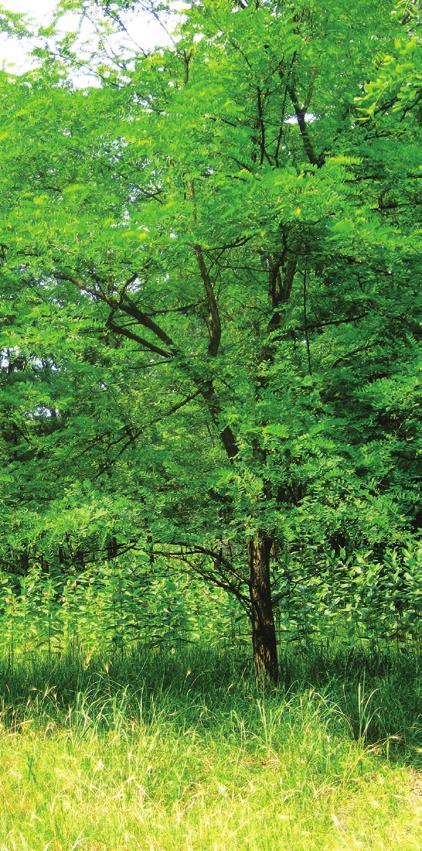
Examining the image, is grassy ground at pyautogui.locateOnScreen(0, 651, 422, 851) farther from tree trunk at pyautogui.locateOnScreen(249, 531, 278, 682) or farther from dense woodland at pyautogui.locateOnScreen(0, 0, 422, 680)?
dense woodland at pyautogui.locateOnScreen(0, 0, 422, 680)

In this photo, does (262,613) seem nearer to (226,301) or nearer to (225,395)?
(225,395)

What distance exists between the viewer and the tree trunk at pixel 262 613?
205 inches

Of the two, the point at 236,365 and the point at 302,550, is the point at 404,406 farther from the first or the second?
the point at 302,550

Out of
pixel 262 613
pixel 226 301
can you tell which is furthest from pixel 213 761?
pixel 226 301

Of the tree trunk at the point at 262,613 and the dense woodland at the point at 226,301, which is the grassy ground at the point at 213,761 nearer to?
the tree trunk at the point at 262,613

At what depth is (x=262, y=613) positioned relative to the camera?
5.26m

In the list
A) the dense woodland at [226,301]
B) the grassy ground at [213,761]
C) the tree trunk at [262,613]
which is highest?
the dense woodland at [226,301]

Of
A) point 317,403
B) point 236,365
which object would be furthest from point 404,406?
point 236,365

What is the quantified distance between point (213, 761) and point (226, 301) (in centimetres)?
411

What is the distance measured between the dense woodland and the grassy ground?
433mm

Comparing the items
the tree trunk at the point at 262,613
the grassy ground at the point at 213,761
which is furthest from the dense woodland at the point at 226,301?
the grassy ground at the point at 213,761

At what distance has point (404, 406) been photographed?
12.7ft

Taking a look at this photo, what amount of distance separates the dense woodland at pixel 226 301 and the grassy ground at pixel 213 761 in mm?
433

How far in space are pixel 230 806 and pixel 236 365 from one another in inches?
116
